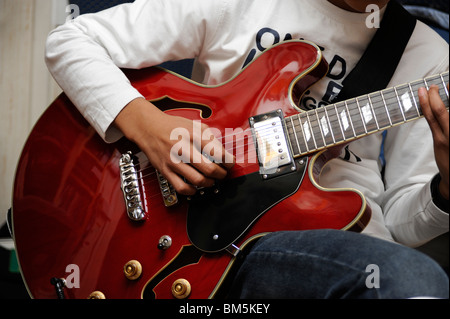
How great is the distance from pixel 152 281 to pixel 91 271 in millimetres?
121

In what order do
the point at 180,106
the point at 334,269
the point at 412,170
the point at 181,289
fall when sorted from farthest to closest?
the point at 412,170 < the point at 180,106 < the point at 181,289 < the point at 334,269

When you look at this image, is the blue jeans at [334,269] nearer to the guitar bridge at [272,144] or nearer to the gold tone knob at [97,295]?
the guitar bridge at [272,144]

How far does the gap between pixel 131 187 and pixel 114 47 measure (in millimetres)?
285

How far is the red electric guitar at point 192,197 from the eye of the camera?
2.36ft

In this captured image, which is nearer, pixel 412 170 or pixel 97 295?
pixel 97 295

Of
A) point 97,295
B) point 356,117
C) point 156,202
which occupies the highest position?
point 356,117

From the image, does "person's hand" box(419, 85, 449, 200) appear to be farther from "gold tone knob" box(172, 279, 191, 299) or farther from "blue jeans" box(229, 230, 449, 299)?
"gold tone knob" box(172, 279, 191, 299)

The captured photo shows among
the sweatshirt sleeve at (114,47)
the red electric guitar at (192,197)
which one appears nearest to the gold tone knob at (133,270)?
the red electric guitar at (192,197)

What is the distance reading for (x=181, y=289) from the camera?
714 mm

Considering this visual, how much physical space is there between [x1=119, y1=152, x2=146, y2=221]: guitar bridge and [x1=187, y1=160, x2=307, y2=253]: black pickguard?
0.10 meters

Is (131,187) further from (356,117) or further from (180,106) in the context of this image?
(356,117)

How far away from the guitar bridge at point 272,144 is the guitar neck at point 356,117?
0.05ft

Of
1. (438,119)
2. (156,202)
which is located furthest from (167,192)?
(438,119)
